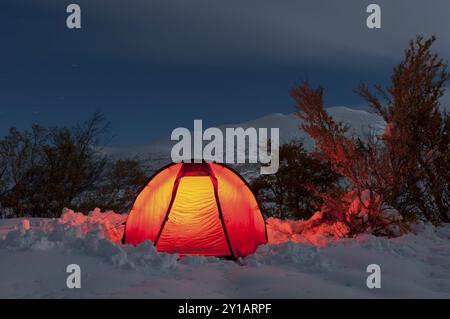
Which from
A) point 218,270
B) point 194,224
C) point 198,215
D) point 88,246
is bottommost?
point 218,270

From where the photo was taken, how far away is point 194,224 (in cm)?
816

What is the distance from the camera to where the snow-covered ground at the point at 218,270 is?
16.3ft

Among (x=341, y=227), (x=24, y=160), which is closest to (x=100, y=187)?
(x=24, y=160)

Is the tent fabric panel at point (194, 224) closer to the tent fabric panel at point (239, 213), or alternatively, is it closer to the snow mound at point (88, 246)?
the tent fabric panel at point (239, 213)

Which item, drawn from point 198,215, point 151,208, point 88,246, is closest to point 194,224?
point 198,215

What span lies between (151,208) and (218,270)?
2.29m

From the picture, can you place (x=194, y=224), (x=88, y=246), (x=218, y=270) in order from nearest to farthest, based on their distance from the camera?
(x=218, y=270), (x=88, y=246), (x=194, y=224)

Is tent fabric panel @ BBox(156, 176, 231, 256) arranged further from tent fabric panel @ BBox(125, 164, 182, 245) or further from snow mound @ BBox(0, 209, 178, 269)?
snow mound @ BBox(0, 209, 178, 269)

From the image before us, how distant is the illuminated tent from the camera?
7793 mm

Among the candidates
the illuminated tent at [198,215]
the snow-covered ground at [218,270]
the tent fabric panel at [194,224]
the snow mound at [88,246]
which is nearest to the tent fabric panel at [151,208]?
the illuminated tent at [198,215]

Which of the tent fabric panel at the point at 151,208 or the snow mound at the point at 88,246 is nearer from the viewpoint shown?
the snow mound at the point at 88,246

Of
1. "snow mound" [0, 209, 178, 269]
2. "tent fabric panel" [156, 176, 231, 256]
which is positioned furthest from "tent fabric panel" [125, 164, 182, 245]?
"snow mound" [0, 209, 178, 269]

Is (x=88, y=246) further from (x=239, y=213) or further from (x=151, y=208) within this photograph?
(x=239, y=213)

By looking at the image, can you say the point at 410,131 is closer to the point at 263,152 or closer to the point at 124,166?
the point at 263,152
